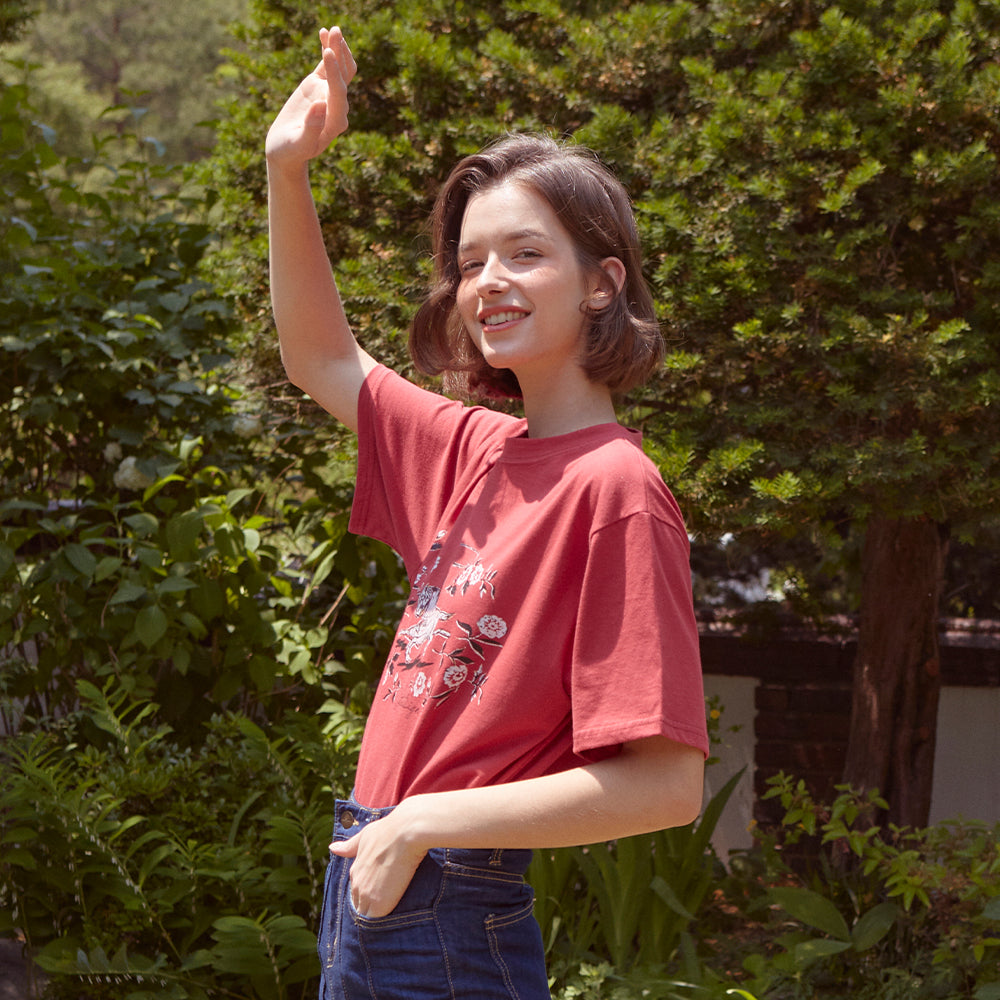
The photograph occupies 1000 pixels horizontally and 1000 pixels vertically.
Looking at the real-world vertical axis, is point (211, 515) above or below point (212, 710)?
above

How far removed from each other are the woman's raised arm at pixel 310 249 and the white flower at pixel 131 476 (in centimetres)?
179

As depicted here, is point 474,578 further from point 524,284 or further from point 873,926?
point 873,926

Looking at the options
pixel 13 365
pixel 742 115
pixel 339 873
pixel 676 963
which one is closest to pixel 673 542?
pixel 339 873

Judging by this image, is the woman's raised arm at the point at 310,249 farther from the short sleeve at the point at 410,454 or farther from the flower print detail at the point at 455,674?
the flower print detail at the point at 455,674

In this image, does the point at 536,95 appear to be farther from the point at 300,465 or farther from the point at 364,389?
the point at 364,389

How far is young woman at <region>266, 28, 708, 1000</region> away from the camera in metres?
1.01

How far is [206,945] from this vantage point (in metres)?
2.61

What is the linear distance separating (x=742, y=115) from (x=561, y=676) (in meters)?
1.86

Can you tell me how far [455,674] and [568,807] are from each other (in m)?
0.19

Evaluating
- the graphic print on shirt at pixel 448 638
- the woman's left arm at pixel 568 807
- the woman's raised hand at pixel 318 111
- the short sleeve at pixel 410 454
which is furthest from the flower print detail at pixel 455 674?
the woman's raised hand at pixel 318 111

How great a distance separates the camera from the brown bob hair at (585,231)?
1.24m

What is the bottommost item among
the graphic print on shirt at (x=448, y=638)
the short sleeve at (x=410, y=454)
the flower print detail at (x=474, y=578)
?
the graphic print on shirt at (x=448, y=638)

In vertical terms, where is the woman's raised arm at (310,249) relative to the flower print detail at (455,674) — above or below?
above

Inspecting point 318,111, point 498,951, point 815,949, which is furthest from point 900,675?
point 318,111
